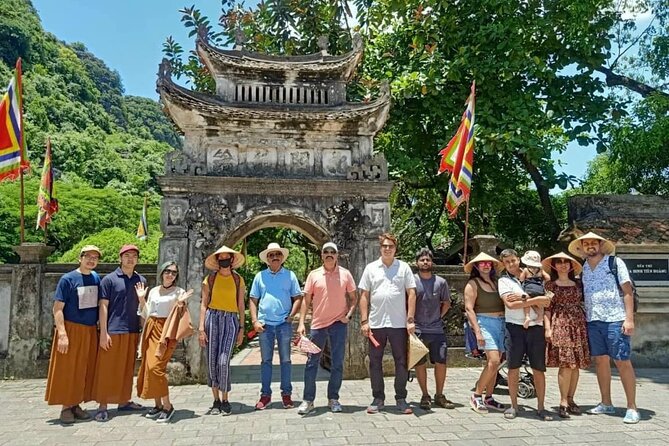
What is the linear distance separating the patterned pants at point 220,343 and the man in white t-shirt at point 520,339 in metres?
3.12

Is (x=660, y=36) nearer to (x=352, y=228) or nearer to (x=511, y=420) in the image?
A: (x=352, y=228)

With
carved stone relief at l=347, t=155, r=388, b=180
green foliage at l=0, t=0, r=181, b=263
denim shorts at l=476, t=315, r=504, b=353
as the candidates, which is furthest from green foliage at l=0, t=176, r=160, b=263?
denim shorts at l=476, t=315, r=504, b=353

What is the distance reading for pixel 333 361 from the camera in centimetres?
593

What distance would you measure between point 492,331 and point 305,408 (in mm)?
2287

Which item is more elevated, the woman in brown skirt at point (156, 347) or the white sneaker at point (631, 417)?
the woman in brown skirt at point (156, 347)

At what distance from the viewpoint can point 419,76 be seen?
10.9 m

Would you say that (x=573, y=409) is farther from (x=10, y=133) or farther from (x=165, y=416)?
(x=10, y=133)

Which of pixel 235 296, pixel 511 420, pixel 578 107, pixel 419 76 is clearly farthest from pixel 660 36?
pixel 235 296

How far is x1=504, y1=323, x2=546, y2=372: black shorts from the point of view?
18.5ft

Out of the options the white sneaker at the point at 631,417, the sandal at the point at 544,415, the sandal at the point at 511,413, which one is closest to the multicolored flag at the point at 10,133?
the sandal at the point at 511,413

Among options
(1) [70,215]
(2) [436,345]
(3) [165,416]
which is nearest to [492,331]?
(2) [436,345]

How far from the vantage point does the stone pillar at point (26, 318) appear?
812cm

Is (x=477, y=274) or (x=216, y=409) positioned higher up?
(x=477, y=274)

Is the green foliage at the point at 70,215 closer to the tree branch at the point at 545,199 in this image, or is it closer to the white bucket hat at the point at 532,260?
the tree branch at the point at 545,199
